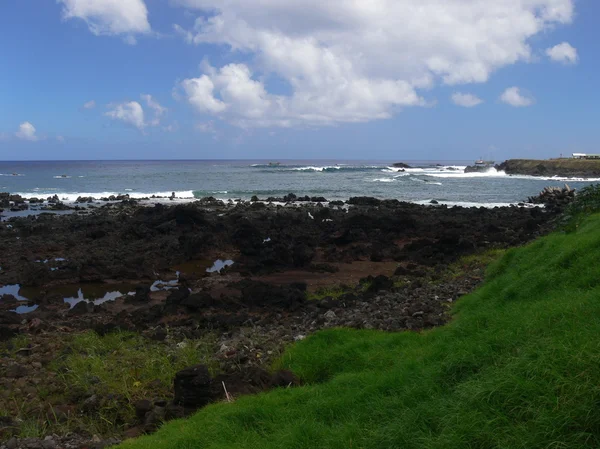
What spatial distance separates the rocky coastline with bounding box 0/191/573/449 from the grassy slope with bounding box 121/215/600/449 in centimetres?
94

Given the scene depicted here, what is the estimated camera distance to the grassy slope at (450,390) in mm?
3492

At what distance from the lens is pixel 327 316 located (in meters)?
9.87

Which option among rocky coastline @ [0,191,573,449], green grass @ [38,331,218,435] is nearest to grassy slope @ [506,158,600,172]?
rocky coastline @ [0,191,573,449]

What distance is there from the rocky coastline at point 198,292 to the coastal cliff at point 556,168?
53691 mm

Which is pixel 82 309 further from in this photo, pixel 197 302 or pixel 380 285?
pixel 380 285

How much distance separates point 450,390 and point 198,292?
957 centimetres

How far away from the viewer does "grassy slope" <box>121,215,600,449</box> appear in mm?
3492

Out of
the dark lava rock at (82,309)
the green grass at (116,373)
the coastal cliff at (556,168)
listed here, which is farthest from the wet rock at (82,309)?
the coastal cliff at (556,168)

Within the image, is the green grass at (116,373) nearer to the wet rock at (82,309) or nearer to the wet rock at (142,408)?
the wet rock at (142,408)

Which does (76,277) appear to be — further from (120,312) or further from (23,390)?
(23,390)

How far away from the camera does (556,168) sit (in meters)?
75.1

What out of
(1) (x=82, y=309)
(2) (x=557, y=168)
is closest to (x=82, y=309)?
(1) (x=82, y=309)

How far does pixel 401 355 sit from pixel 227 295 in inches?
275

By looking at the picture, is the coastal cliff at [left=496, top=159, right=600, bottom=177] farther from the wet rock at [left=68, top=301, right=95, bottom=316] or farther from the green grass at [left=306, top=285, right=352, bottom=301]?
the wet rock at [left=68, top=301, right=95, bottom=316]
